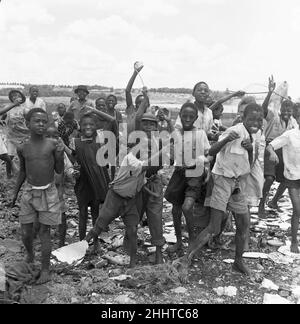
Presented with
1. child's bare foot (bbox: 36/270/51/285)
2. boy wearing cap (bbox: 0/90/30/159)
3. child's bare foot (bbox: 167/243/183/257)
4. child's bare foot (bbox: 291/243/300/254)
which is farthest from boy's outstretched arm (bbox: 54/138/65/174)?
boy wearing cap (bbox: 0/90/30/159)

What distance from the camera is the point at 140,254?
474cm

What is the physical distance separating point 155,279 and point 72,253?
1.02m

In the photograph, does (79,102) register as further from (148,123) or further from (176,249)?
(176,249)

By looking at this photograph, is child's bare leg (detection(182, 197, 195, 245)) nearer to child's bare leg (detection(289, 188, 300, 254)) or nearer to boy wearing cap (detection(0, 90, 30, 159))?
child's bare leg (detection(289, 188, 300, 254))

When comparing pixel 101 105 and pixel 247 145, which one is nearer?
pixel 247 145

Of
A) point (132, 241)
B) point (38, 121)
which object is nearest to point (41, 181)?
point (38, 121)

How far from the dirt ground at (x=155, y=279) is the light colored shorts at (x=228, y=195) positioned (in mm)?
743

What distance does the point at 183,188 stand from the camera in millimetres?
4453

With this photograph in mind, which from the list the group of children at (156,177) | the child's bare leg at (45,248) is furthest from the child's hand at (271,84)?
the child's bare leg at (45,248)

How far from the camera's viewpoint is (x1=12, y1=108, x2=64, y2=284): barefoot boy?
12.5ft

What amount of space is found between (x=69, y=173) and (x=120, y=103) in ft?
44.5
